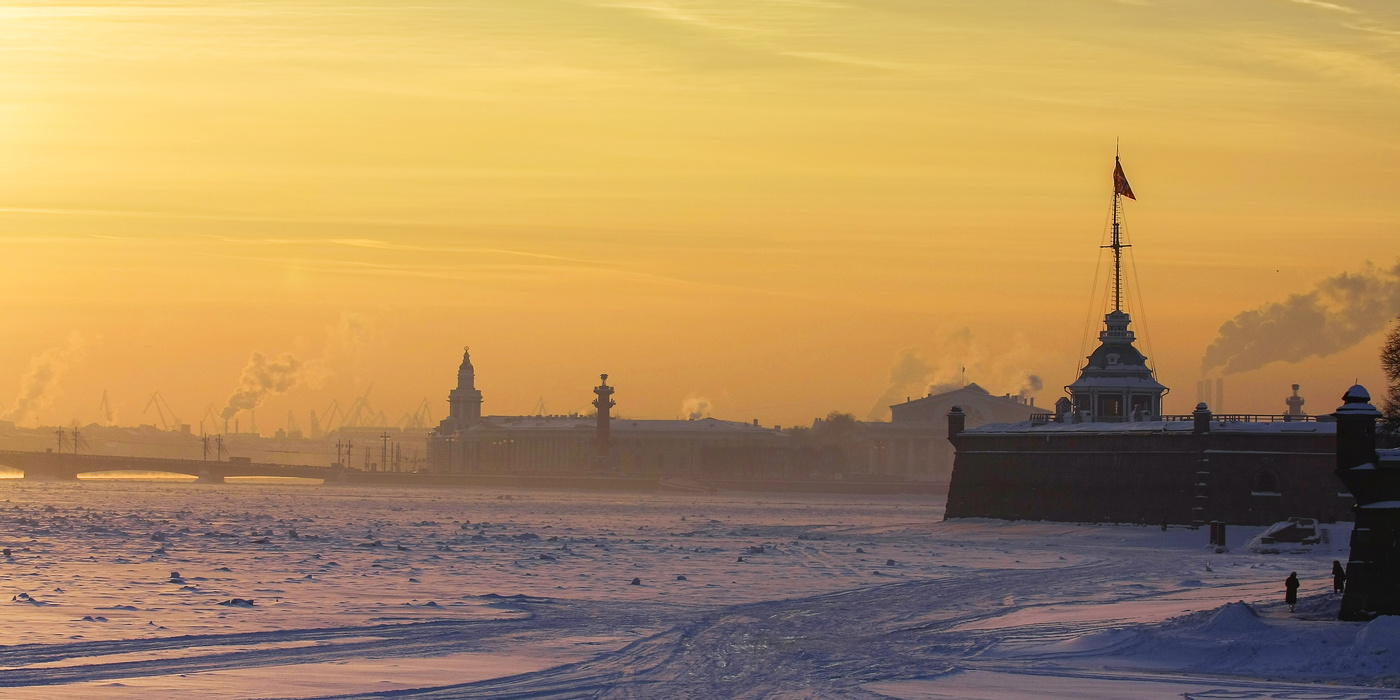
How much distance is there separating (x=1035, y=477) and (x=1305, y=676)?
176 ft

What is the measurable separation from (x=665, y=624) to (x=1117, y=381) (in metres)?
55.7

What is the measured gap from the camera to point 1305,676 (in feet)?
93.2

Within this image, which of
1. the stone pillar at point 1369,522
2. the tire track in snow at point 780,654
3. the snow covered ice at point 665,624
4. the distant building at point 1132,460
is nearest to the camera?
the tire track in snow at point 780,654

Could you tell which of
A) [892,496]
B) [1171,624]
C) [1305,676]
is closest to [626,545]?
[1171,624]

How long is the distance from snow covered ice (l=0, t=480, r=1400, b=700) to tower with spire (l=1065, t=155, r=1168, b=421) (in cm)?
2433

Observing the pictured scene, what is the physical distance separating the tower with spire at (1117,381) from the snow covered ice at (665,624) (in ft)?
79.8

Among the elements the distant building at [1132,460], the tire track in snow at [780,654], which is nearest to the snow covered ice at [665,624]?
the tire track in snow at [780,654]

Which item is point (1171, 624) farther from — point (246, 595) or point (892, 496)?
point (892, 496)

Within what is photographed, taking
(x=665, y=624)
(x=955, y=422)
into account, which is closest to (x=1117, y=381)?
(x=955, y=422)

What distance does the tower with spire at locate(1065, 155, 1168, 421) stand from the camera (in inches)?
Result: 3433

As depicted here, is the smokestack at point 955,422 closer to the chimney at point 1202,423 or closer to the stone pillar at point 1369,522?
the chimney at point 1202,423

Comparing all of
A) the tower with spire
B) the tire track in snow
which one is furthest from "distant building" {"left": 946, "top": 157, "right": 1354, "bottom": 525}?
the tire track in snow

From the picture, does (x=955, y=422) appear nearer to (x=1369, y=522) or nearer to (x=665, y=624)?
(x=665, y=624)

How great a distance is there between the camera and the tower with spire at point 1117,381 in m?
87.2
